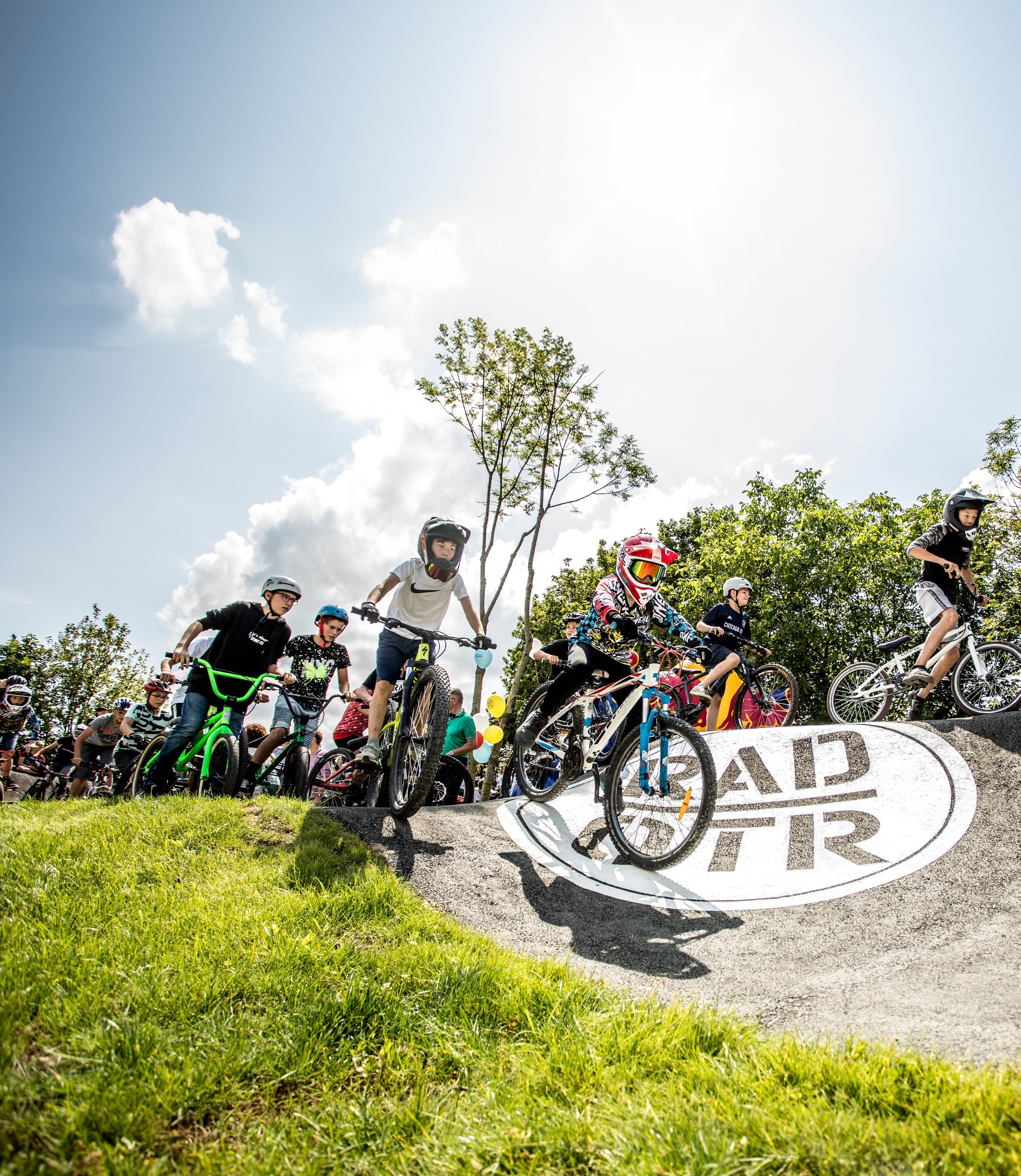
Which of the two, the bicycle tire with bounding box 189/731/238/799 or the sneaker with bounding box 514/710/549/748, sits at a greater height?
the sneaker with bounding box 514/710/549/748

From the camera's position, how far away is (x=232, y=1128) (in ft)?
5.97

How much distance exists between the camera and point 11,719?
531 inches

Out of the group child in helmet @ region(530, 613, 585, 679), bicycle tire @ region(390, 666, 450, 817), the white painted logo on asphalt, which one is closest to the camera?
the white painted logo on asphalt

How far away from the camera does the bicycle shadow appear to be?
11.8ft

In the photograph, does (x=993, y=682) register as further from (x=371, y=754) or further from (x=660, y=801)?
(x=371, y=754)

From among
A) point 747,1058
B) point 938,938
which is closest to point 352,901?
point 747,1058

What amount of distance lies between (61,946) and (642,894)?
3646 mm

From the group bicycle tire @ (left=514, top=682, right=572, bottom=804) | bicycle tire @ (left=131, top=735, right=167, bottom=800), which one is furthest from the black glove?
bicycle tire @ (left=131, top=735, right=167, bottom=800)

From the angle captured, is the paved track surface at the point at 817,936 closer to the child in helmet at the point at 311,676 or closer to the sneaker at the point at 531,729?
the sneaker at the point at 531,729

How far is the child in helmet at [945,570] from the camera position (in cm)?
698

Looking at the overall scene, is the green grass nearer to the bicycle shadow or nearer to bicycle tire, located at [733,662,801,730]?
the bicycle shadow

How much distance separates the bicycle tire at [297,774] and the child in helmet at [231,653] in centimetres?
83

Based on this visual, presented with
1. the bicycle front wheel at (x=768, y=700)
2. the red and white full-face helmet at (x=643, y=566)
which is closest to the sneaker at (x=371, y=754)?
the red and white full-face helmet at (x=643, y=566)

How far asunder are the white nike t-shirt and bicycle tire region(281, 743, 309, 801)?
206 cm
